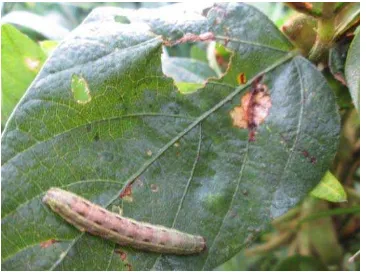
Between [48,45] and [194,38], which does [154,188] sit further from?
[48,45]

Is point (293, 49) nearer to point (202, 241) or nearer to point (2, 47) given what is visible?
point (202, 241)

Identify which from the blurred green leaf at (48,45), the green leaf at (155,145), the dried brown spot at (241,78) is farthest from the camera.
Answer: the blurred green leaf at (48,45)

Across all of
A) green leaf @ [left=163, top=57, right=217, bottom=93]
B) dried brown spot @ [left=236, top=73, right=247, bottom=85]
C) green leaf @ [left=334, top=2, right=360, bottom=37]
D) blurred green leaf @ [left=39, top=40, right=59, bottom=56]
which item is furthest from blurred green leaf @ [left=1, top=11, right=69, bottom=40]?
green leaf @ [left=334, top=2, right=360, bottom=37]

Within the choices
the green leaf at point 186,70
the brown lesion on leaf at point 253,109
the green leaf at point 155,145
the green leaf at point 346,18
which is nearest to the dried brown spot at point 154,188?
the green leaf at point 155,145

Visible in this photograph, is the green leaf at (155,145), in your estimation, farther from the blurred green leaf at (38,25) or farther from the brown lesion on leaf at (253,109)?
the blurred green leaf at (38,25)

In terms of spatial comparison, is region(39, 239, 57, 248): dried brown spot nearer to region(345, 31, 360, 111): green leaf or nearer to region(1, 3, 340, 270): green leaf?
region(1, 3, 340, 270): green leaf

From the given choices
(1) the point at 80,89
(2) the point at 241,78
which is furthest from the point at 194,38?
(1) the point at 80,89

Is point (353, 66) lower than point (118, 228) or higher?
higher
